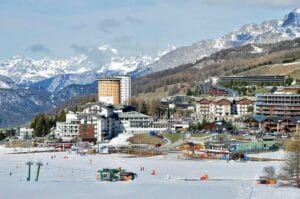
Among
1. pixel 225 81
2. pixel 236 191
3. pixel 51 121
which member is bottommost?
pixel 236 191

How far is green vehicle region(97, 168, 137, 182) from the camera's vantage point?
1905 inches

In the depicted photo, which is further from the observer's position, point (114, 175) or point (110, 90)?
point (110, 90)

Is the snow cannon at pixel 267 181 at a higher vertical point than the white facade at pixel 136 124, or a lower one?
lower

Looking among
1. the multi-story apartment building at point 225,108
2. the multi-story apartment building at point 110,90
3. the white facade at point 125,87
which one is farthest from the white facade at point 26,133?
the white facade at point 125,87

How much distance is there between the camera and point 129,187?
144ft

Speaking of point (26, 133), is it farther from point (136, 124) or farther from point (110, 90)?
point (110, 90)

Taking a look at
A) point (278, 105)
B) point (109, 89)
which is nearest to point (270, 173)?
point (278, 105)

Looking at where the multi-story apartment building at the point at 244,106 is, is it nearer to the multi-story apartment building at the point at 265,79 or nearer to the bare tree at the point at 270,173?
the multi-story apartment building at the point at 265,79

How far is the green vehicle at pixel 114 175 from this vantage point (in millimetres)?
48375

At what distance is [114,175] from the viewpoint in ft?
161

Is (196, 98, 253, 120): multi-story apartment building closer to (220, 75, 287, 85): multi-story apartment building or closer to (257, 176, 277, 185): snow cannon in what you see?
(220, 75, 287, 85): multi-story apartment building

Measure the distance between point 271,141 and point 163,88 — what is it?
319 feet

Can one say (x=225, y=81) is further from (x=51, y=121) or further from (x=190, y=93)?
(x=51, y=121)

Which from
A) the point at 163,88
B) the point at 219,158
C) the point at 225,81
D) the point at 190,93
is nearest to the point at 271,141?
the point at 219,158
